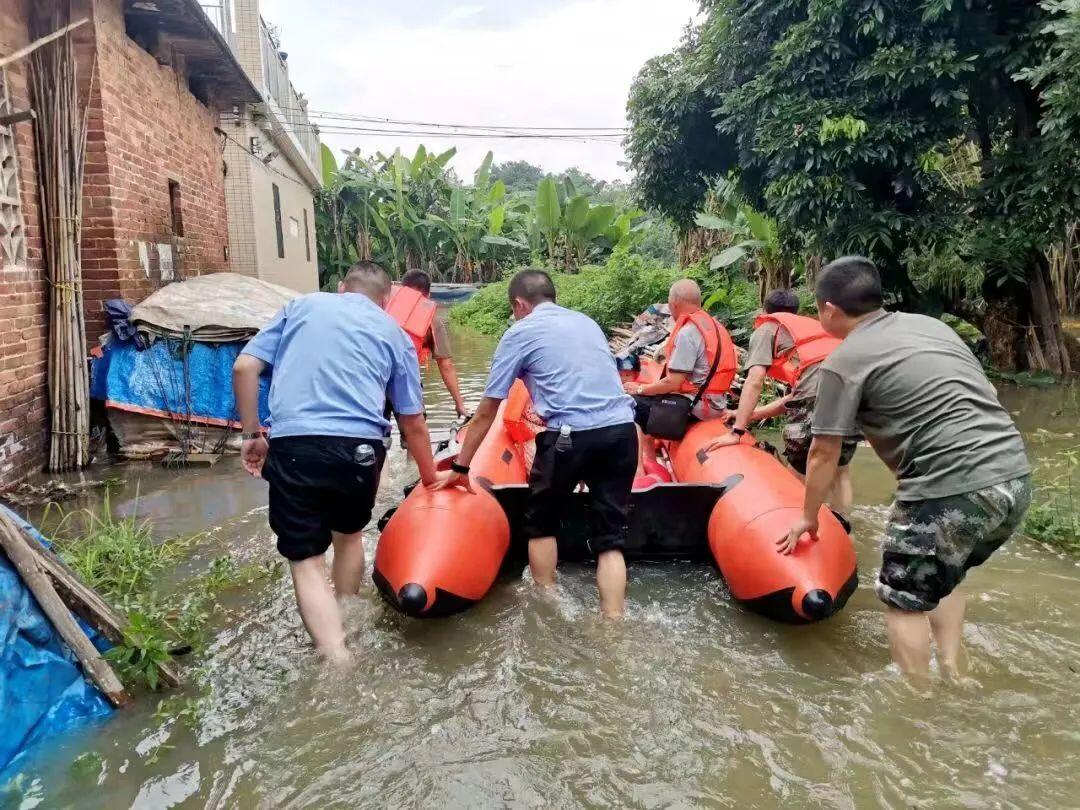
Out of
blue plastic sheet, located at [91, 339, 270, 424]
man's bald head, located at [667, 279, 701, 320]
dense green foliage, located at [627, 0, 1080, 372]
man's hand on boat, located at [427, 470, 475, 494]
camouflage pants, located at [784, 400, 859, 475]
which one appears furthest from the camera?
dense green foliage, located at [627, 0, 1080, 372]

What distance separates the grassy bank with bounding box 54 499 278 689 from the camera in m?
3.01

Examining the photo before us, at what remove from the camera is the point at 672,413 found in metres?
5.31

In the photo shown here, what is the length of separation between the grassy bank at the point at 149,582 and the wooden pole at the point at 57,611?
124 millimetres

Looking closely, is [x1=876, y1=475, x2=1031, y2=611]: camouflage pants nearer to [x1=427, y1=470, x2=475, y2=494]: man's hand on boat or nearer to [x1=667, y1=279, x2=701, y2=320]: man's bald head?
[x1=427, y1=470, x2=475, y2=494]: man's hand on boat

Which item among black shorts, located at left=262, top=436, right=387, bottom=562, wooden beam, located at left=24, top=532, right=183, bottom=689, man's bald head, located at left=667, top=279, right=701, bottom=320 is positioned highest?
man's bald head, located at left=667, top=279, right=701, bottom=320

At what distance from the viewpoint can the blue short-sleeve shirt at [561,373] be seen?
3.71m

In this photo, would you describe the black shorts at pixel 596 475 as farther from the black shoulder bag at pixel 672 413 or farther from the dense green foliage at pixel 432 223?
the dense green foliage at pixel 432 223

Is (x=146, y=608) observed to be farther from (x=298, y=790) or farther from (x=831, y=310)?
(x=831, y=310)

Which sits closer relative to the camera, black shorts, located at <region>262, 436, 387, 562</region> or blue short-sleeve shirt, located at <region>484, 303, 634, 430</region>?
black shorts, located at <region>262, 436, 387, 562</region>

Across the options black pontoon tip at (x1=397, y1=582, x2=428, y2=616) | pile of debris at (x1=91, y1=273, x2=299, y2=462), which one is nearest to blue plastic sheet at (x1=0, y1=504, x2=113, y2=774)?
black pontoon tip at (x1=397, y1=582, x2=428, y2=616)

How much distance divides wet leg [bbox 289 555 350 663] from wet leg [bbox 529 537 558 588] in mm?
1109

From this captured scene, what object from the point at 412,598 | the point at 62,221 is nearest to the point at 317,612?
the point at 412,598

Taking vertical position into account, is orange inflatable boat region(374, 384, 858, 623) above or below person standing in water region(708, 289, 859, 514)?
below

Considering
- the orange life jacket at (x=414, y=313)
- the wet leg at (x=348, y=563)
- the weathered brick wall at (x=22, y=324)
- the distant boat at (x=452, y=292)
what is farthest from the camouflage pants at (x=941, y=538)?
the distant boat at (x=452, y=292)
